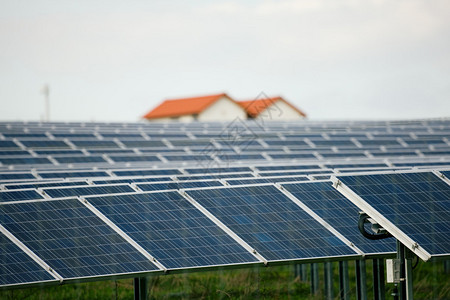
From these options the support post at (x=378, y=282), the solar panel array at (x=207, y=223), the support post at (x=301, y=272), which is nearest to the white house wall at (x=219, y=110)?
the support post at (x=301, y=272)

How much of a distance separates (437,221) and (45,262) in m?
7.82

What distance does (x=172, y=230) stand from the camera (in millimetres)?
16984

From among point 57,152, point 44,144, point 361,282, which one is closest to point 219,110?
point 44,144

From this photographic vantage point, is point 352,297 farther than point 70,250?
Yes

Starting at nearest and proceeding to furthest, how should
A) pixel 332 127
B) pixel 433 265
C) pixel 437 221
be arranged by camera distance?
pixel 437 221 < pixel 433 265 < pixel 332 127

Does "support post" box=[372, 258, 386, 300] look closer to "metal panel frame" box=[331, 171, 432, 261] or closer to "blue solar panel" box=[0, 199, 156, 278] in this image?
"metal panel frame" box=[331, 171, 432, 261]

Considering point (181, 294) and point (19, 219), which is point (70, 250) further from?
point (181, 294)

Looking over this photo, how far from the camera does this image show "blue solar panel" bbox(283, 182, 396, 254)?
1775 centimetres

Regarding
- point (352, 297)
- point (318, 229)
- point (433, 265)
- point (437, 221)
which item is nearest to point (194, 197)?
point (318, 229)

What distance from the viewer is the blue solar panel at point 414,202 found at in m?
14.4

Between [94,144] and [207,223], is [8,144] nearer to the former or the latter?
[94,144]

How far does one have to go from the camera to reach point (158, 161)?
37.8 metres

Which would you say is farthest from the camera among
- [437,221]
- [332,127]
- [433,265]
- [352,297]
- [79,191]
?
[332,127]

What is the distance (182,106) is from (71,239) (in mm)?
119746
